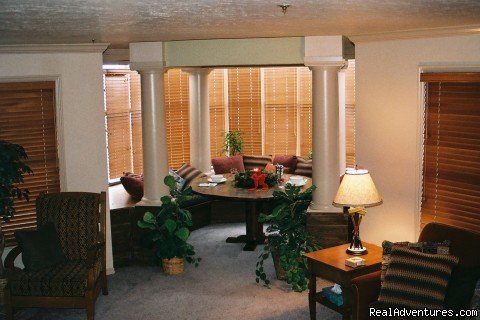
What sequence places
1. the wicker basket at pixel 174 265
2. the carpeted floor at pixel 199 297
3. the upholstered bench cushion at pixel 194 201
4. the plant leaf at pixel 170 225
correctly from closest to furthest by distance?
the carpeted floor at pixel 199 297, the plant leaf at pixel 170 225, the wicker basket at pixel 174 265, the upholstered bench cushion at pixel 194 201

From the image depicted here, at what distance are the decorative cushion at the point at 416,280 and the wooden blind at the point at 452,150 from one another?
3.78 ft

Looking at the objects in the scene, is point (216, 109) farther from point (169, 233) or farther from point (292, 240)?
point (292, 240)

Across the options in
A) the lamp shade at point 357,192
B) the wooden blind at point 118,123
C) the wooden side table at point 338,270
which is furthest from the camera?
the wooden blind at point 118,123

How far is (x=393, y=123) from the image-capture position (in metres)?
5.78

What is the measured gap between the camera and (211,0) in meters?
3.05

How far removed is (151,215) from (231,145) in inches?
124

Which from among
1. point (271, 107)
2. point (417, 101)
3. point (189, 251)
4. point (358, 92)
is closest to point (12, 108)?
point (189, 251)

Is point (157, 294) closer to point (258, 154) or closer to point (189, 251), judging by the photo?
point (189, 251)

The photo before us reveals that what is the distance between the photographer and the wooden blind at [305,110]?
9469mm

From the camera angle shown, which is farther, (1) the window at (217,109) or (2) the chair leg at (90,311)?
(1) the window at (217,109)

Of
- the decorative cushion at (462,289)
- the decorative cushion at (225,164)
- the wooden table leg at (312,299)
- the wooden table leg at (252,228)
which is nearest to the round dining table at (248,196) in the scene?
the wooden table leg at (252,228)

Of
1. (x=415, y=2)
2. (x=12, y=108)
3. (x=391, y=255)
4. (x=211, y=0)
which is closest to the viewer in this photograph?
(x=211, y=0)

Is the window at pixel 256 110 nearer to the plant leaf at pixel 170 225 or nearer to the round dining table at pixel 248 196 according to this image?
the round dining table at pixel 248 196

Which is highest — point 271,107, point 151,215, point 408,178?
point 271,107
